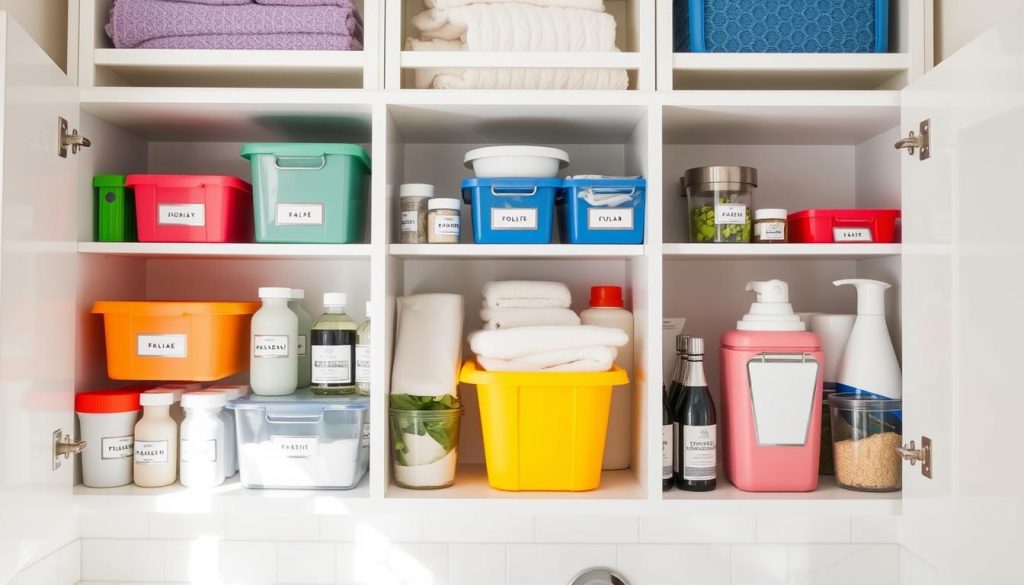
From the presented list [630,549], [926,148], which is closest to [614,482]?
[630,549]

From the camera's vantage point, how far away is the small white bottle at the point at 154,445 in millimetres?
1519

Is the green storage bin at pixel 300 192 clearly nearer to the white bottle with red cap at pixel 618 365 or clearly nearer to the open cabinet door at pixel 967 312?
the white bottle with red cap at pixel 618 365

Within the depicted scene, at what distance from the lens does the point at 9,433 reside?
1.20 metres

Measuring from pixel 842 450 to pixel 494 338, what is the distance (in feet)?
2.42

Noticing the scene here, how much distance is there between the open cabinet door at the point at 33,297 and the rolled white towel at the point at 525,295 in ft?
2.65

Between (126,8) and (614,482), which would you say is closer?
(126,8)

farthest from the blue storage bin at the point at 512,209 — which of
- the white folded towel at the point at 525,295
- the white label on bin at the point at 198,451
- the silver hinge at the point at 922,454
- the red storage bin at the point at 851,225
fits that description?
the silver hinge at the point at 922,454

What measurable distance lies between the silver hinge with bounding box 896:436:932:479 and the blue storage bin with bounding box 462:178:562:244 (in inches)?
30.5

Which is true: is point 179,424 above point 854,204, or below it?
below

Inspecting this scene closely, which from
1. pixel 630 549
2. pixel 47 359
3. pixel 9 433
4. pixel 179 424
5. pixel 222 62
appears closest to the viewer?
pixel 9 433

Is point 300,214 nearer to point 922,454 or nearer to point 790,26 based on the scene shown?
point 790,26

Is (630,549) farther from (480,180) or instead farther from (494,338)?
(480,180)

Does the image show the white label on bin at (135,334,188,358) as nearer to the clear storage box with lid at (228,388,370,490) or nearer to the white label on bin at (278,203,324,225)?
the clear storage box with lid at (228,388,370,490)

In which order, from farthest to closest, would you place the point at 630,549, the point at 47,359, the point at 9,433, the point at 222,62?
the point at 630,549 < the point at 222,62 < the point at 47,359 < the point at 9,433
